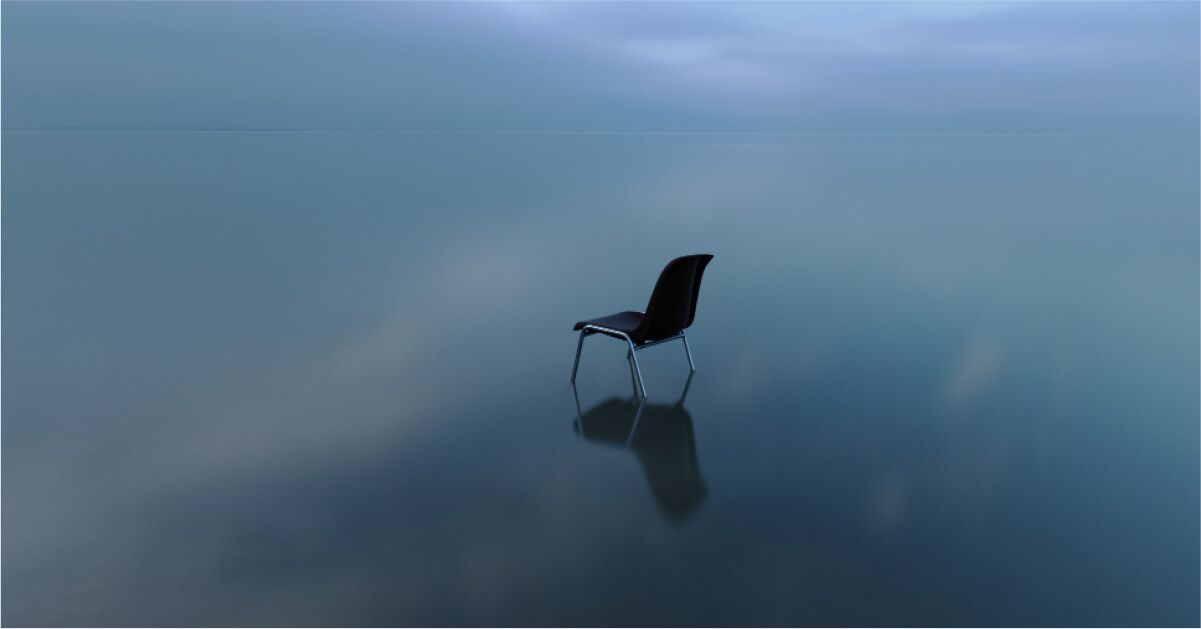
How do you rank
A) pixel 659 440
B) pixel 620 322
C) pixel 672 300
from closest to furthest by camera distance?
1. pixel 659 440
2. pixel 672 300
3. pixel 620 322

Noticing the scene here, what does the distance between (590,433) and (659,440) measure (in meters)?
0.30

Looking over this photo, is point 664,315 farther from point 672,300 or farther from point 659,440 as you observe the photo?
point 659,440

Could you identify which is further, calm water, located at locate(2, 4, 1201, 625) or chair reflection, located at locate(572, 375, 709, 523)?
chair reflection, located at locate(572, 375, 709, 523)

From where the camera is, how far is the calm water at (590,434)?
294 centimetres

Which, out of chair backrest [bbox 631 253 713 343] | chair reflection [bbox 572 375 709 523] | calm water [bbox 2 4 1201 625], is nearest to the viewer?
calm water [bbox 2 4 1201 625]

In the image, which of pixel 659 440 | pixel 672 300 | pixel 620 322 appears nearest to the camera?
pixel 659 440

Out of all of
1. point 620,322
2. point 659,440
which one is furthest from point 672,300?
point 659,440

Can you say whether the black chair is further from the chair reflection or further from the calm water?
the calm water

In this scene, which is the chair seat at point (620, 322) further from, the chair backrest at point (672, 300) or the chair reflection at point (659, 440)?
the chair reflection at point (659, 440)

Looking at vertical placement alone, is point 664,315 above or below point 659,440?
above

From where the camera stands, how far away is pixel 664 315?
4.64 m

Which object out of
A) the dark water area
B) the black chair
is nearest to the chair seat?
the black chair

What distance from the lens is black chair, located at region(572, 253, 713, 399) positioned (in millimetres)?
4535

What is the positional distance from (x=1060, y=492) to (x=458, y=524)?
6.91 feet
